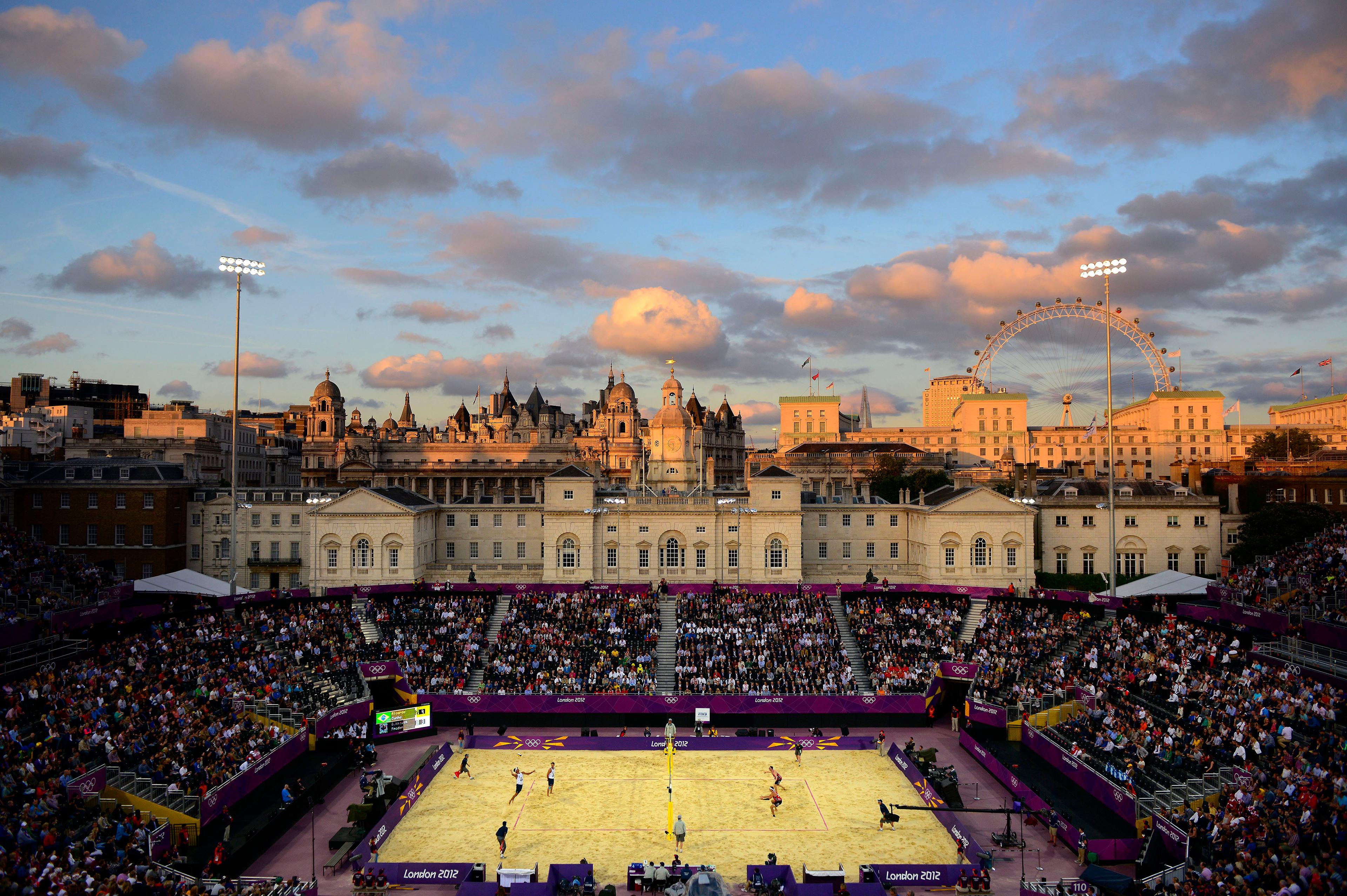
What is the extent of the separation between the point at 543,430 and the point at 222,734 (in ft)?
406

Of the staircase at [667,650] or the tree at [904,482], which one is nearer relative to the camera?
the staircase at [667,650]

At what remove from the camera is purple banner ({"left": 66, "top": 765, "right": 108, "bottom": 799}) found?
92.8 feet

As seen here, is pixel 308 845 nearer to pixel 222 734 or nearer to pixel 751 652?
pixel 222 734

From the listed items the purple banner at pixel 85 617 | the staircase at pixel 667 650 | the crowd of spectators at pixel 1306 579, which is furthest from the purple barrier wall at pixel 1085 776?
the purple banner at pixel 85 617

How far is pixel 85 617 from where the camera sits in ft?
136

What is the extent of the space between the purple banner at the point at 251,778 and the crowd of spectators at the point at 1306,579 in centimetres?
4201

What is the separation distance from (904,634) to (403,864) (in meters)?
30.4

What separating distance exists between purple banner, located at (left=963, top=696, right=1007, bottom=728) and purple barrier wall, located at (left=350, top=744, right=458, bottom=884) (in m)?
25.0

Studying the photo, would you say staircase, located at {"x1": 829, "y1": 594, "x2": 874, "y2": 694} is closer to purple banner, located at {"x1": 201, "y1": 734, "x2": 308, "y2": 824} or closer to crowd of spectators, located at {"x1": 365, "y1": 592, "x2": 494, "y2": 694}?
crowd of spectators, located at {"x1": 365, "y1": 592, "x2": 494, "y2": 694}

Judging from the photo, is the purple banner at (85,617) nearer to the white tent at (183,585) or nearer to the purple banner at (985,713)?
the white tent at (183,585)

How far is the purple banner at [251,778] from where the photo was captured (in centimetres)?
3102

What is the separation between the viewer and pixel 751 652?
159ft

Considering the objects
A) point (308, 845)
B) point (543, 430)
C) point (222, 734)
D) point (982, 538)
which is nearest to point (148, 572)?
point (222, 734)

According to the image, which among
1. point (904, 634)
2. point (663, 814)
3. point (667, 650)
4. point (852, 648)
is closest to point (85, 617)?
point (667, 650)
